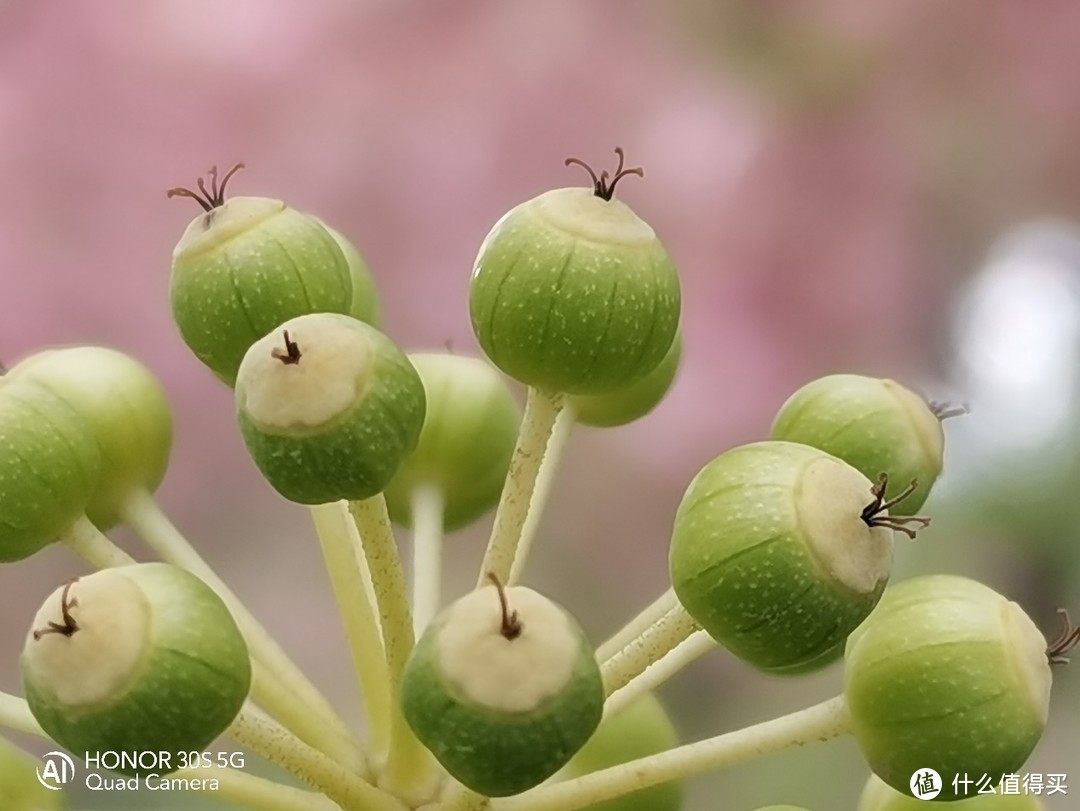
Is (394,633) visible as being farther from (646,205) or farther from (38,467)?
(646,205)

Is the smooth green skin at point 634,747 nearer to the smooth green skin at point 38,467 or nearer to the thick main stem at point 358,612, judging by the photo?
the thick main stem at point 358,612

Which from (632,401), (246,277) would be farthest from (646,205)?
(246,277)

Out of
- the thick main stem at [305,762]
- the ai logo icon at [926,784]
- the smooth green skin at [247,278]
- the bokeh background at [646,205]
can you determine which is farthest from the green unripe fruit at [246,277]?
the bokeh background at [646,205]

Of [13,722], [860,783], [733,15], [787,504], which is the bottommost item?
[860,783]

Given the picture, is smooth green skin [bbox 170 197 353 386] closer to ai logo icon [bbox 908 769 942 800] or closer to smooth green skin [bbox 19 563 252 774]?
smooth green skin [bbox 19 563 252 774]

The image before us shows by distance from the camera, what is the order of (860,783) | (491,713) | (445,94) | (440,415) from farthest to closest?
(445,94) → (860,783) → (440,415) → (491,713)

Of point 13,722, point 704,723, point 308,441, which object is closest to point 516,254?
point 308,441

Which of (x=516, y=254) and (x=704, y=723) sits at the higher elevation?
(x=516, y=254)

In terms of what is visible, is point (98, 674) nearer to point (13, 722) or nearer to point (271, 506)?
point (13, 722)
